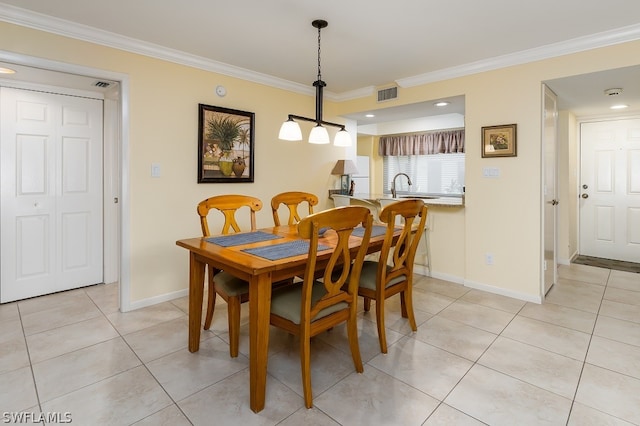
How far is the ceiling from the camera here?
2.28 metres

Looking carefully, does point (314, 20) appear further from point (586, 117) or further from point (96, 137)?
point (586, 117)

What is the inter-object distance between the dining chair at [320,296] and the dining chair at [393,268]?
27 centimetres

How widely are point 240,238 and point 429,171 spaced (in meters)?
4.79

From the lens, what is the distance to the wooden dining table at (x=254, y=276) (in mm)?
1657

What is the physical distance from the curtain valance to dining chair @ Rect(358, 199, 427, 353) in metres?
3.72

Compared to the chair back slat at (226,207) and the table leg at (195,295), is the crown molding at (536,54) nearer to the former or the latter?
the chair back slat at (226,207)

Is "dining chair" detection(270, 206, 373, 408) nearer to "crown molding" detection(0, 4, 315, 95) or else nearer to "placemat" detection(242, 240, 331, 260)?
"placemat" detection(242, 240, 331, 260)

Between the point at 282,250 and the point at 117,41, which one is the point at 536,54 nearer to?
the point at 282,250

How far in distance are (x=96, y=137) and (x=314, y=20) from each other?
2.59m

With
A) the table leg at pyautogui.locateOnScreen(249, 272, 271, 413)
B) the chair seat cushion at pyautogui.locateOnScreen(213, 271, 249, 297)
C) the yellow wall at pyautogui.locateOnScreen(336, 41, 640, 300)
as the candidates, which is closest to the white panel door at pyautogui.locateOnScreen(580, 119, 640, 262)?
the yellow wall at pyautogui.locateOnScreen(336, 41, 640, 300)

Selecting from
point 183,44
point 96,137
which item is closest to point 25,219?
point 96,137

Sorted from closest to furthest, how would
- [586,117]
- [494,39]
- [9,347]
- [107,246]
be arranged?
[9,347], [494,39], [107,246], [586,117]

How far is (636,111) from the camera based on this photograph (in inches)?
170

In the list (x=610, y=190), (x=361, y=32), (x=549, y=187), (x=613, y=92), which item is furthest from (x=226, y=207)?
(x=610, y=190)
